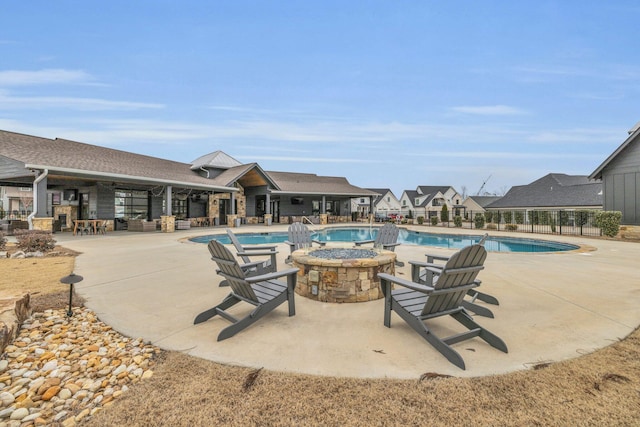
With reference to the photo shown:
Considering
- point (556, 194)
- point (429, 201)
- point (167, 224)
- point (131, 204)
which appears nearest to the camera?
point (167, 224)

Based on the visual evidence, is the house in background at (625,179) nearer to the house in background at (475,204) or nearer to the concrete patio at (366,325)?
the concrete patio at (366,325)

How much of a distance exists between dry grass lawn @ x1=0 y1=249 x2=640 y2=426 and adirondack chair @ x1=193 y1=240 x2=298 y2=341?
0.62 metres

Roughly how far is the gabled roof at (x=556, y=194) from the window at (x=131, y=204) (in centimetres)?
3132

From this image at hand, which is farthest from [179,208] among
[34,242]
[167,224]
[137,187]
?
[34,242]

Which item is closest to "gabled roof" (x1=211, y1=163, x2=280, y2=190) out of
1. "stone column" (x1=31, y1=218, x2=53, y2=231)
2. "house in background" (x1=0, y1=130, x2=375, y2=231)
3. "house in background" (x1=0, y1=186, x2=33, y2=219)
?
"house in background" (x1=0, y1=130, x2=375, y2=231)

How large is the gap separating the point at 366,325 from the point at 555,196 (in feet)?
99.8

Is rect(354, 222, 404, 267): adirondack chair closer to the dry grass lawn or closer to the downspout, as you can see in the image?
the dry grass lawn

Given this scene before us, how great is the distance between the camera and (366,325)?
306 cm

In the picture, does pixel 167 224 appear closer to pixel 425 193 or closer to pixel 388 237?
pixel 388 237

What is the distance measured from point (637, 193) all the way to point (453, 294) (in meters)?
15.5

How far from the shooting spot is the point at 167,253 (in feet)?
26.4

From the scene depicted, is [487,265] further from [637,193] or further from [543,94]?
[543,94]

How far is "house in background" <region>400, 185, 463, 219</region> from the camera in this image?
39.2 m

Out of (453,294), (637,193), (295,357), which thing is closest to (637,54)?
(637,193)
